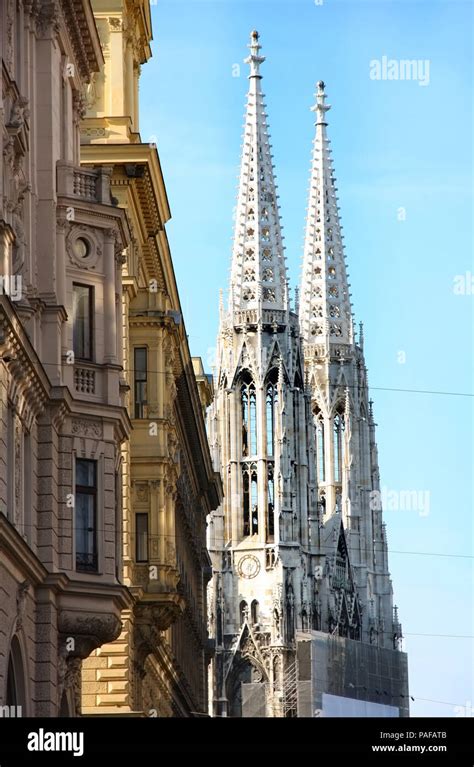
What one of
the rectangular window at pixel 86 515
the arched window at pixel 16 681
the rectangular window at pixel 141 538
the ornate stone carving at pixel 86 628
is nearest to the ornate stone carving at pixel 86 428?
the rectangular window at pixel 86 515

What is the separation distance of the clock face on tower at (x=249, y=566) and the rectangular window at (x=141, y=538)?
286 feet

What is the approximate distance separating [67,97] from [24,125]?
257 inches

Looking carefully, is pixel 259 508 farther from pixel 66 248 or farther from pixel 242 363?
pixel 66 248

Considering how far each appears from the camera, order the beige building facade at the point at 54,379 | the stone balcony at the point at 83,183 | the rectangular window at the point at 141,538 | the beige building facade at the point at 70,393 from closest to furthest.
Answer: the beige building facade at the point at 54,379
the beige building facade at the point at 70,393
the stone balcony at the point at 83,183
the rectangular window at the point at 141,538

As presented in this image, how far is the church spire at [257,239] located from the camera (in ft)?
486

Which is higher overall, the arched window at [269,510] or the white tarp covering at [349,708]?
the arched window at [269,510]

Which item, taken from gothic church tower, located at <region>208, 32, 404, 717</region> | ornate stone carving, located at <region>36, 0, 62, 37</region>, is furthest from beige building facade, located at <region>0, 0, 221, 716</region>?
gothic church tower, located at <region>208, 32, 404, 717</region>

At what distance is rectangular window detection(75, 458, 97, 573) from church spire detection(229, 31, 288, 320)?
342ft

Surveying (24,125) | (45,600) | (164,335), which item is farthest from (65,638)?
(164,335)

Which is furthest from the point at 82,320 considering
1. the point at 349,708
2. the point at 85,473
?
the point at 349,708

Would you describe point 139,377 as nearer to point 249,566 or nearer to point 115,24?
point 115,24

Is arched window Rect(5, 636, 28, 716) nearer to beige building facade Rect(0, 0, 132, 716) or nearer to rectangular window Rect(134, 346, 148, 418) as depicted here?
beige building facade Rect(0, 0, 132, 716)

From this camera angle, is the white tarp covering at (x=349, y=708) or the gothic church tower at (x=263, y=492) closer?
the white tarp covering at (x=349, y=708)

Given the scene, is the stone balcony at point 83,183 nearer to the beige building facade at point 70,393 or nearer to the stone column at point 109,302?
the beige building facade at point 70,393
